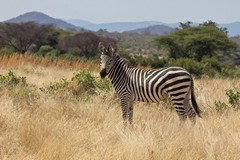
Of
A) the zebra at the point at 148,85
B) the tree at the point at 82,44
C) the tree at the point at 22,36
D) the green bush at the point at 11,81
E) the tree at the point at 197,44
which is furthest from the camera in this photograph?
the tree at the point at 22,36

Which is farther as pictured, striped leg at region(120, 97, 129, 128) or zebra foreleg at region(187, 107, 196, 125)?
zebra foreleg at region(187, 107, 196, 125)

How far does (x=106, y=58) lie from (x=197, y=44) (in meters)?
34.4

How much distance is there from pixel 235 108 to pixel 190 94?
1431mm

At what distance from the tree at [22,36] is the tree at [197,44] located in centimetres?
1715

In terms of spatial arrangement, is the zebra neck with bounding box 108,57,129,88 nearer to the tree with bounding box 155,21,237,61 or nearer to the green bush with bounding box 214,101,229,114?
the green bush with bounding box 214,101,229,114

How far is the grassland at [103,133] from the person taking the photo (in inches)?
177

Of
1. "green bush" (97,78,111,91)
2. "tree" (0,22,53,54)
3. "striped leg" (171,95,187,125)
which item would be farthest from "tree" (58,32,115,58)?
"striped leg" (171,95,187,125)

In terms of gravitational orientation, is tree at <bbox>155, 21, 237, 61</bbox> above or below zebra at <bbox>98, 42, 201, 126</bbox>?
below

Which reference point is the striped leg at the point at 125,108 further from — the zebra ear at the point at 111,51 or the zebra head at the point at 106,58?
the zebra ear at the point at 111,51

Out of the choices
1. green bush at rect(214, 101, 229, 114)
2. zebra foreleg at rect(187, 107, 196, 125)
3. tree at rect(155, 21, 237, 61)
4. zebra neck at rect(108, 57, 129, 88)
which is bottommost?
tree at rect(155, 21, 237, 61)

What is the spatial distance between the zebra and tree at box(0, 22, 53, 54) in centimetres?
4493

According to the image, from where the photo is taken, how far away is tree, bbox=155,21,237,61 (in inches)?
1570

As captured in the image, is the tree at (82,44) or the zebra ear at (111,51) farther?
the tree at (82,44)

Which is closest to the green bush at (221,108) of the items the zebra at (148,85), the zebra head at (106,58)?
the zebra at (148,85)
